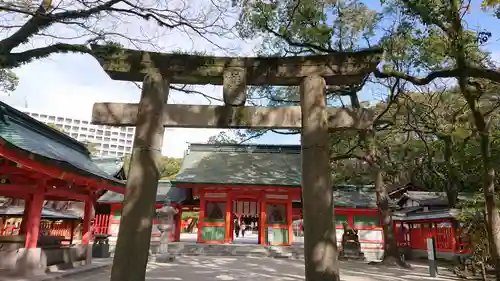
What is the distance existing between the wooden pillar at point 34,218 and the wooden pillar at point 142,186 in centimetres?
597

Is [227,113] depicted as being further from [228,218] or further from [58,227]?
[58,227]

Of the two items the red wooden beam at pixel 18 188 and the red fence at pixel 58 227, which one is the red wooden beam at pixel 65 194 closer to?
the red wooden beam at pixel 18 188

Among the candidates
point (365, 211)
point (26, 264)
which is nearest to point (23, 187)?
point (26, 264)

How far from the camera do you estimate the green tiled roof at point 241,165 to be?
1984 cm

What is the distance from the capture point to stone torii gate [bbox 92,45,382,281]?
5.08 m

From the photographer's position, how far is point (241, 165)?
22.2 meters

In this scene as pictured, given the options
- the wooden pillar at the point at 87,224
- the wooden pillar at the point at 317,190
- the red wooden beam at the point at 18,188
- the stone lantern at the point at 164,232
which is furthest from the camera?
the stone lantern at the point at 164,232

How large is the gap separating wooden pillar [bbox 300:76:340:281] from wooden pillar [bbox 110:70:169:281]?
240 centimetres

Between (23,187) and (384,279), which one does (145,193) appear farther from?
(384,279)

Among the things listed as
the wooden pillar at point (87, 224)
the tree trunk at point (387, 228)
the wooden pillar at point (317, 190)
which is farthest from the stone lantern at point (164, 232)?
the wooden pillar at point (317, 190)

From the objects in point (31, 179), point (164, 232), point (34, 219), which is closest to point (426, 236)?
point (164, 232)

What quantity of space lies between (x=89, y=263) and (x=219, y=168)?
10.4 meters

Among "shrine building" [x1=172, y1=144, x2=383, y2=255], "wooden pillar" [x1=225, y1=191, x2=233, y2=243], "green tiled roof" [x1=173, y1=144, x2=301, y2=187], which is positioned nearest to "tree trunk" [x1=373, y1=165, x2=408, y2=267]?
"shrine building" [x1=172, y1=144, x2=383, y2=255]

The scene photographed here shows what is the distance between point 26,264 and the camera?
9.12 meters
